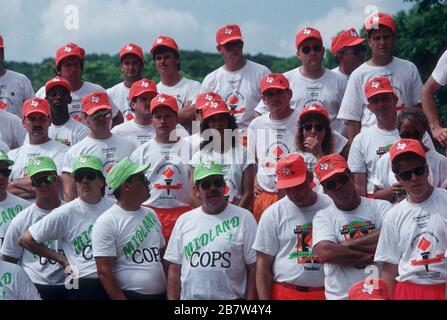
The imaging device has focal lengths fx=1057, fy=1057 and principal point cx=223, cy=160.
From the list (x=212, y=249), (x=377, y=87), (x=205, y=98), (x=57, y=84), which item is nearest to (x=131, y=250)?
(x=212, y=249)

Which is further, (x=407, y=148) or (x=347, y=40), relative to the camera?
(x=347, y=40)

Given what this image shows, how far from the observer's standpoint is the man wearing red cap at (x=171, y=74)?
12180 mm

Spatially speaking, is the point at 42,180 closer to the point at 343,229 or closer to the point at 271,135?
the point at 271,135

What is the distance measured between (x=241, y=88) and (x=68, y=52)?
2.16m

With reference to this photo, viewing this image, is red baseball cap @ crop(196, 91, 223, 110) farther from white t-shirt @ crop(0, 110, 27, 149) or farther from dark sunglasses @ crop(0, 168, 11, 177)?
white t-shirt @ crop(0, 110, 27, 149)

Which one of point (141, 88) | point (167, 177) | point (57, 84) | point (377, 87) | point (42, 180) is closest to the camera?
point (42, 180)

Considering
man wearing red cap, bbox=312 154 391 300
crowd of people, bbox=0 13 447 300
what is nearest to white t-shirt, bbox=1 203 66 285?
crowd of people, bbox=0 13 447 300

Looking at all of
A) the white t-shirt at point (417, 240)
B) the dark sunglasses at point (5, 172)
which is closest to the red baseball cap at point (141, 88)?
the dark sunglasses at point (5, 172)

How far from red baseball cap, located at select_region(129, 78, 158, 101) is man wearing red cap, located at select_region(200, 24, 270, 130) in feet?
2.17

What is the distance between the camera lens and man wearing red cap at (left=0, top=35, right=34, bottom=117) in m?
12.7

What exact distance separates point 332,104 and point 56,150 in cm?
301

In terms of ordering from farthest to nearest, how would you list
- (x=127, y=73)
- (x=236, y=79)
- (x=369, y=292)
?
(x=127, y=73) → (x=236, y=79) → (x=369, y=292)

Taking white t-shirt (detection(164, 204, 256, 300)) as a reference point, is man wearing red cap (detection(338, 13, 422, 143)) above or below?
above

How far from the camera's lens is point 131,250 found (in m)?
9.55
